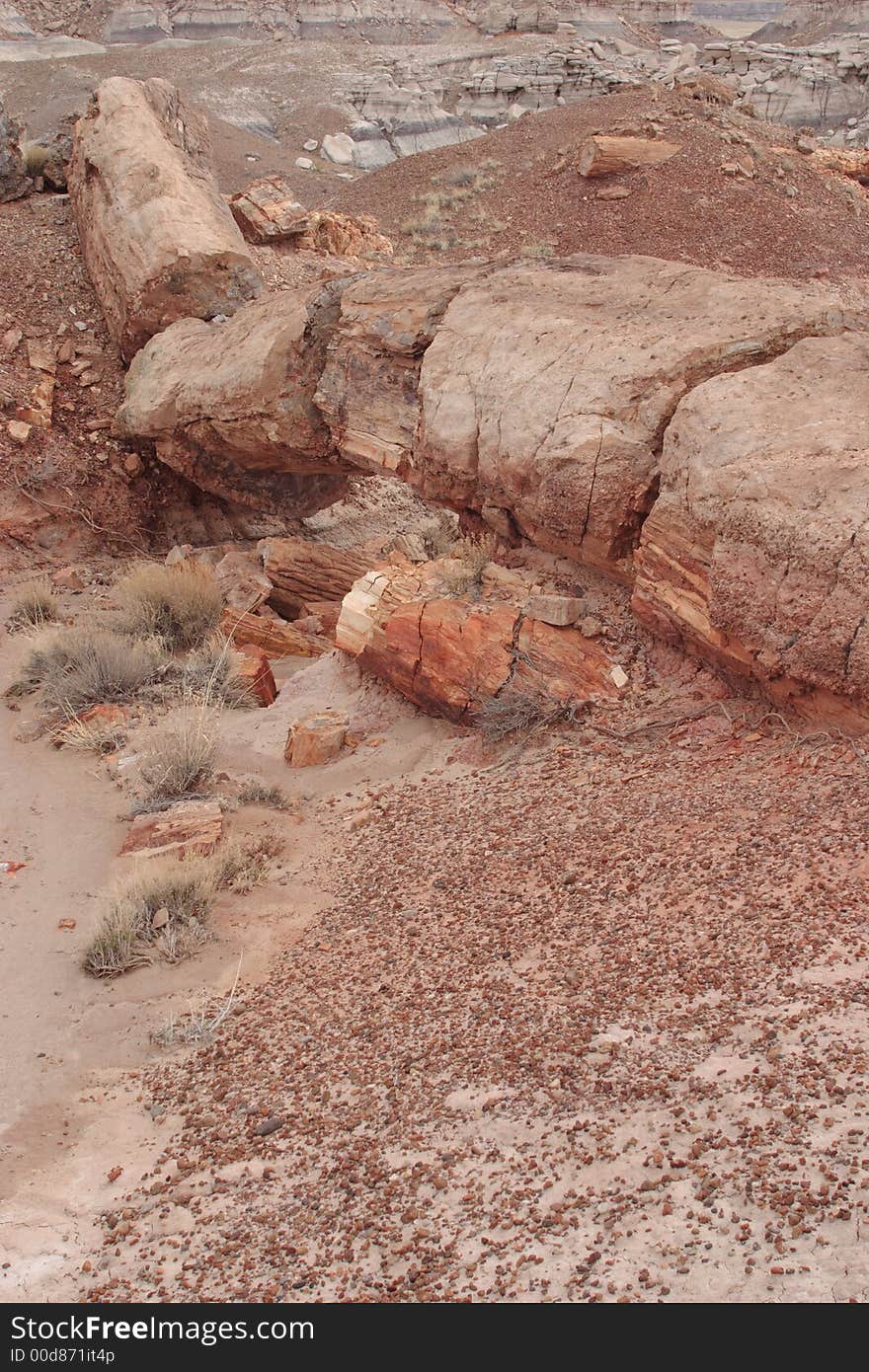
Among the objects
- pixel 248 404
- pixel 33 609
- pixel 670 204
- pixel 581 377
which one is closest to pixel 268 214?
pixel 670 204

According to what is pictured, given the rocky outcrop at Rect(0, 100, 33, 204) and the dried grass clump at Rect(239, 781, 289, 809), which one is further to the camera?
the rocky outcrop at Rect(0, 100, 33, 204)

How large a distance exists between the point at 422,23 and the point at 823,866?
164ft

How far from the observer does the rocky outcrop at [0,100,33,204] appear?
1266cm

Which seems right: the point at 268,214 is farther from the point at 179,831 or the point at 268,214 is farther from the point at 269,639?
the point at 179,831

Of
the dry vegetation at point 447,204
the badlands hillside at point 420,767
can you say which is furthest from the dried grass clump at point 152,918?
the dry vegetation at point 447,204

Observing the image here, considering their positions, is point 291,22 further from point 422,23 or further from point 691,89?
point 691,89

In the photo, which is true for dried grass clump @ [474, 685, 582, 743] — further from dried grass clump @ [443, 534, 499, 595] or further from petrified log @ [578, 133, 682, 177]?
petrified log @ [578, 133, 682, 177]

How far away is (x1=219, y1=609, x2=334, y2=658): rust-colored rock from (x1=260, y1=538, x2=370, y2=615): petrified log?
0.62 meters

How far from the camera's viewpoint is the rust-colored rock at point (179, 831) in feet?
18.7

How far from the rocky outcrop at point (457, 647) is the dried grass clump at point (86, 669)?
5.16ft

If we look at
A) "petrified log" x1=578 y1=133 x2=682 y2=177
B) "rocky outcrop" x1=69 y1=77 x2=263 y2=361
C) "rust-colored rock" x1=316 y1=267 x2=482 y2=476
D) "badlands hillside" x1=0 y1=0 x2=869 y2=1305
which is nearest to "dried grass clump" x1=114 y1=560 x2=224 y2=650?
"badlands hillside" x1=0 y1=0 x2=869 y2=1305

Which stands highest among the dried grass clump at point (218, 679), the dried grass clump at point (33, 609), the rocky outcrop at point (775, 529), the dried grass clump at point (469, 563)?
the rocky outcrop at point (775, 529)

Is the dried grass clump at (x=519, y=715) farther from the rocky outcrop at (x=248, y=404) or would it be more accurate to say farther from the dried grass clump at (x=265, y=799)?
the rocky outcrop at (x=248, y=404)

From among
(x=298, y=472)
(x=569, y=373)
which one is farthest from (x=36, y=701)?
(x=569, y=373)
